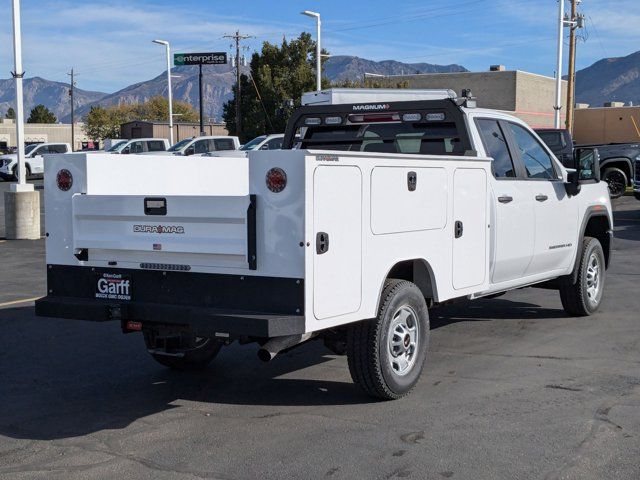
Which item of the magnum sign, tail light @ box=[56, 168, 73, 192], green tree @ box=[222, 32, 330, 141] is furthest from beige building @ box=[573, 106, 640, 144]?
tail light @ box=[56, 168, 73, 192]

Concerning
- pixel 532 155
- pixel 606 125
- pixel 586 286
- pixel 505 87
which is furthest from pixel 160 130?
pixel 532 155

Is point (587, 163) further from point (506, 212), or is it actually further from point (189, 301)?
point (189, 301)

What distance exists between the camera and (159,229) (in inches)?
227

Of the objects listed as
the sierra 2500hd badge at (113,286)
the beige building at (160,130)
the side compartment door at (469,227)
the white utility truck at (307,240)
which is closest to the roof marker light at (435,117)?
the white utility truck at (307,240)

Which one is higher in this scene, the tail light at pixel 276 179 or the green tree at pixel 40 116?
the green tree at pixel 40 116

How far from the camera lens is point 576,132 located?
68.6m

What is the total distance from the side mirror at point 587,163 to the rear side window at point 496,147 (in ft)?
3.44

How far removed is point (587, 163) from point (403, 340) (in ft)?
12.7

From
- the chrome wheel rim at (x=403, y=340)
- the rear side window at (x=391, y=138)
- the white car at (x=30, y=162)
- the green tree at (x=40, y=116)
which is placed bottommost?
the chrome wheel rim at (x=403, y=340)

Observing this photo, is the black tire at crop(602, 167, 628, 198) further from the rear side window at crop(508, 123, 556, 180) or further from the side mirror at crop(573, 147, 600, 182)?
the rear side window at crop(508, 123, 556, 180)

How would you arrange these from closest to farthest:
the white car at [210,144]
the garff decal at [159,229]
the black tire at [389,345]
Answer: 1. the garff decal at [159,229]
2. the black tire at [389,345]
3. the white car at [210,144]

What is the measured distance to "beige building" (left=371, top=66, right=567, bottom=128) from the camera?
6325cm

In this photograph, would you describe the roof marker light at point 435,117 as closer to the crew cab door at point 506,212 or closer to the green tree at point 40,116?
the crew cab door at point 506,212

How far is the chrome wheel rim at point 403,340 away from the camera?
623 cm
